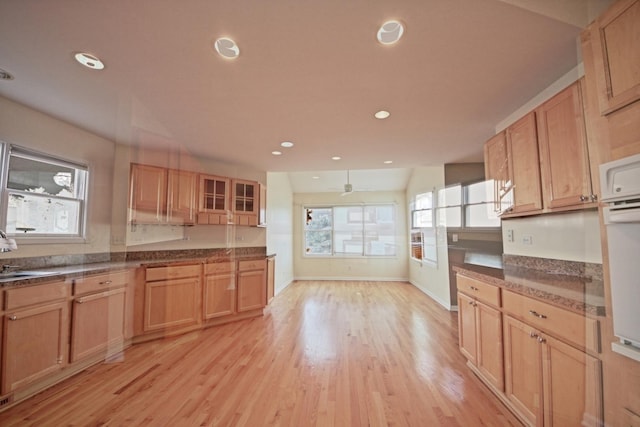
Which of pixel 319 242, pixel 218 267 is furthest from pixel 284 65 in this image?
pixel 319 242

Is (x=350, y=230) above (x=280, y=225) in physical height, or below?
below

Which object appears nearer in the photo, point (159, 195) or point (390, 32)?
point (390, 32)

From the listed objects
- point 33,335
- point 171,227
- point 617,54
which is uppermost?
point 617,54

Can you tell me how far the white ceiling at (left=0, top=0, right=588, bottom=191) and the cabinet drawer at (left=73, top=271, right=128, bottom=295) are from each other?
1.58 metres

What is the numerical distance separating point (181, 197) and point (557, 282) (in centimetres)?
391

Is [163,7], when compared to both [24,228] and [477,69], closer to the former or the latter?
[477,69]

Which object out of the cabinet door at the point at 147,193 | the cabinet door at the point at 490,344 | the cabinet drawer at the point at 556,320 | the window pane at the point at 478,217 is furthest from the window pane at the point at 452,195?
the cabinet door at the point at 147,193

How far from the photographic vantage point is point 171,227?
3.57 metres

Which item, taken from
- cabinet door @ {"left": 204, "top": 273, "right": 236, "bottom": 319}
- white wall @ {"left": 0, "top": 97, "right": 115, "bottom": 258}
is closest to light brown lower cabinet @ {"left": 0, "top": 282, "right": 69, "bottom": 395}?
white wall @ {"left": 0, "top": 97, "right": 115, "bottom": 258}

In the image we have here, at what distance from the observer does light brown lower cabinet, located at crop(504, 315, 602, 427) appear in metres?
1.12

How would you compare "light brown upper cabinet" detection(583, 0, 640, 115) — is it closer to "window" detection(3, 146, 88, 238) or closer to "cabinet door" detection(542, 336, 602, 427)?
"cabinet door" detection(542, 336, 602, 427)

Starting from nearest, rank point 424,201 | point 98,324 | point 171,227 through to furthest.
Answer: point 98,324
point 171,227
point 424,201

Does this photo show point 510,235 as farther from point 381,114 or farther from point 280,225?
point 280,225

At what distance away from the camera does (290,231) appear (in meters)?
6.38
